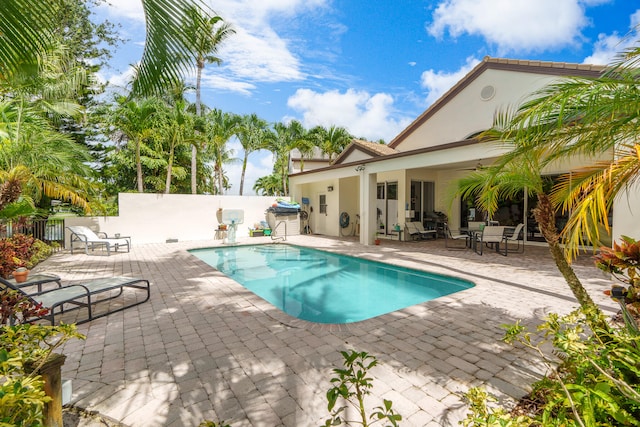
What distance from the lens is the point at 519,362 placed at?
340 centimetres

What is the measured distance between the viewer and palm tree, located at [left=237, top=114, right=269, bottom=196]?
2214 centimetres

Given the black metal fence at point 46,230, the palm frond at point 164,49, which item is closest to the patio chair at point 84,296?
the palm frond at point 164,49

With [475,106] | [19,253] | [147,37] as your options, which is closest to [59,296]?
[147,37]

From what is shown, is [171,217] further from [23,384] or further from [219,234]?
[23,384]

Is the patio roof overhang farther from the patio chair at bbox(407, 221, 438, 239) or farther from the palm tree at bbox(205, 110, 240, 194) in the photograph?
the palm tree at bbox(205, 110, 240, 194)

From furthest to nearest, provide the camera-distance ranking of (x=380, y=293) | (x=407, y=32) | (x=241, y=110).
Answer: (x=241, y=110) < (x=407, y=32) < (x=380, y=293)

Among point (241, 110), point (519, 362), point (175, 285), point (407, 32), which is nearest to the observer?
point (519, 362)

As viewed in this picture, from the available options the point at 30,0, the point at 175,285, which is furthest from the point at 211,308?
the point at 30,0

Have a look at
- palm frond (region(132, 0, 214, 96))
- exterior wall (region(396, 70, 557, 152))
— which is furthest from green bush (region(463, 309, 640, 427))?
exterior wall (region(396, 70, 557, 152))

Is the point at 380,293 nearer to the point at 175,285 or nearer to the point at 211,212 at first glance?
the point at 175,285

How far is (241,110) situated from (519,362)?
2274cm

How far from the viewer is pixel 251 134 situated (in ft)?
72.9

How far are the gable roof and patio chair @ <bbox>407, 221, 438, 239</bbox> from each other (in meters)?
5.94

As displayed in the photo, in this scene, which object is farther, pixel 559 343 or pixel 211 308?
pixel 211 308
